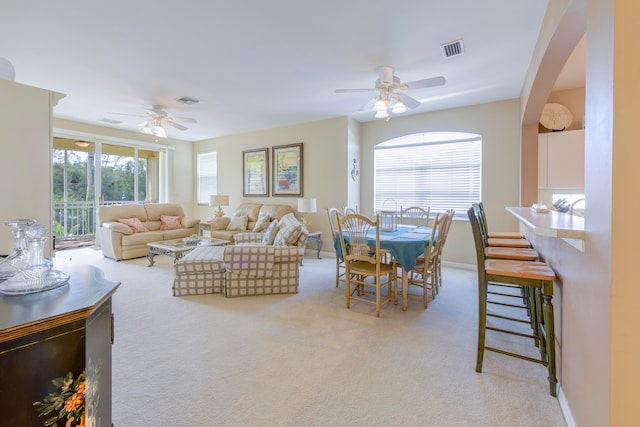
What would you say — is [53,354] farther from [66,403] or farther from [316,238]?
[316,238]

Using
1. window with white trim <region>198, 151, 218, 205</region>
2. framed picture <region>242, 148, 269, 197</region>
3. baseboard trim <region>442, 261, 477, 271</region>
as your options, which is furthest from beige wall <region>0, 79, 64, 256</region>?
window with white trim <region>198, 151, 218, 205</region>

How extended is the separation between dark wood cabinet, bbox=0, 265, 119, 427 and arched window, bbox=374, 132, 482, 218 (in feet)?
16.4

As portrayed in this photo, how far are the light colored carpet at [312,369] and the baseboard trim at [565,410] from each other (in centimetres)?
3

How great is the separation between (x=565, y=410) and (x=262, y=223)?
5021 millimetres

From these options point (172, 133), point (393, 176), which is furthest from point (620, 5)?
point (172, 133)

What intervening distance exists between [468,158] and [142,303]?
5.09 metres

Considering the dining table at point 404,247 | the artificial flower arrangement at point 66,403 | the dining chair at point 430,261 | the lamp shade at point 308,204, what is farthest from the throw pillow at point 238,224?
the artificial flower arrangement at point 66,403

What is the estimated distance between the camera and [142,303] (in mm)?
3199

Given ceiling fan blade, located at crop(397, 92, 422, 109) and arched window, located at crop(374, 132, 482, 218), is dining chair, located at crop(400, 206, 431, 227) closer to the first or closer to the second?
arched window, located at crop(374, 132, 482, 218)

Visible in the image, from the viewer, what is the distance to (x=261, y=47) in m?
2.96

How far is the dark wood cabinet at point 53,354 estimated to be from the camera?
0.76 m

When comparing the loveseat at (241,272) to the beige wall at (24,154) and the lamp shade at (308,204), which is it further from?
the lamp shade at (308,204)

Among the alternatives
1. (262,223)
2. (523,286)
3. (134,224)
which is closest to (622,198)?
(523,286)

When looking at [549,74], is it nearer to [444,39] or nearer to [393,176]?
[444,39]
